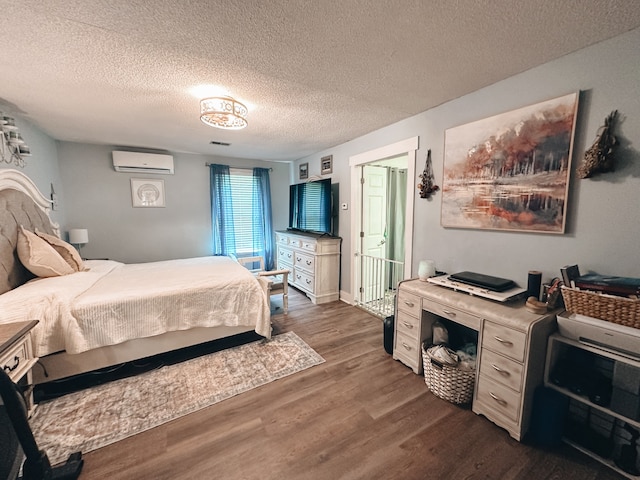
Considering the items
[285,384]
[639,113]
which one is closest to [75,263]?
[285,384]

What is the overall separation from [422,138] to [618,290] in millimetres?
1867

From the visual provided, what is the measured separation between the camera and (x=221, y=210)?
465 centimetres

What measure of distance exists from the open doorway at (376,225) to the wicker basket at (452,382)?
1.40 m

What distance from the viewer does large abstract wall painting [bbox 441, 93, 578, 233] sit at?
1.64m

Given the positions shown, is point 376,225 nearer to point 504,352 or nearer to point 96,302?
point 504,352

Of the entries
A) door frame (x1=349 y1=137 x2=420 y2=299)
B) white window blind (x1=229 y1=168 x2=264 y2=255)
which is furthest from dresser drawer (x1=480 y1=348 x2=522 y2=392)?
white window blind (x1=229 y1=168 x2=264 y2=255)

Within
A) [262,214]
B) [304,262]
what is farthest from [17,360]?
[262,214]

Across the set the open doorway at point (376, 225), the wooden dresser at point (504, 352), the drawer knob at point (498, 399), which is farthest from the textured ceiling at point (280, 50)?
the drawer knob at point (498, 399)

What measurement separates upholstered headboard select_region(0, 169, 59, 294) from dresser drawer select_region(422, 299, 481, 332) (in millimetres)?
3234

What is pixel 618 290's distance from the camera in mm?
1307

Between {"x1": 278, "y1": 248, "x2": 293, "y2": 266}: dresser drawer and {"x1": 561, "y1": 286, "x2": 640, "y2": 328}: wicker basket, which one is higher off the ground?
{"x1": 561, "y1": 286, "x2": 640, "y2": 328}: wicker basket

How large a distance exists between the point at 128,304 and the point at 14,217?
4.17ft

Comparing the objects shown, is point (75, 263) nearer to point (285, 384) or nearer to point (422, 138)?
point (285, 384)

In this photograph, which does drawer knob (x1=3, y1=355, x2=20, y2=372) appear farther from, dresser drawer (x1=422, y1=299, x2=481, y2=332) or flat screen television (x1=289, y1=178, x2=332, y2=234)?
flat screen television (x1=289, y1=178, x2=332, y2=234)
